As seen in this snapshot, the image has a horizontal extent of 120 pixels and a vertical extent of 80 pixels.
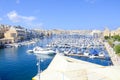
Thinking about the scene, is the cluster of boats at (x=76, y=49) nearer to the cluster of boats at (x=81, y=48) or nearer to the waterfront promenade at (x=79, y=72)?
the cluster of boats at (x=81, y=48)

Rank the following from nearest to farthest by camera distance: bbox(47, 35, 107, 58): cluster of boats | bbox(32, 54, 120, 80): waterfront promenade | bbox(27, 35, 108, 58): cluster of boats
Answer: bbox(32, 54, 120, 80): waterfront promenade → bbox(47, 35, 107, 58): cluster of boats → bbox(27, 35, 108, 58): cluster of boats

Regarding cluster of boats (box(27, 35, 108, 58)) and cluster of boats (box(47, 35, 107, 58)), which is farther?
cluster of boats (box(27, 35, 108, 58))

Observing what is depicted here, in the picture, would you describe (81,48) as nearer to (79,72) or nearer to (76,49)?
(76,49)

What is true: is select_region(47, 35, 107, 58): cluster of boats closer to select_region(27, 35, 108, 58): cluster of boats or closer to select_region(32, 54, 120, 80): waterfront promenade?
select_region(27, 35, 108, 58): cluster of boats

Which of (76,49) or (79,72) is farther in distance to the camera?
(76,49)

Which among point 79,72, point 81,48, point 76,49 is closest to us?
point 79,72

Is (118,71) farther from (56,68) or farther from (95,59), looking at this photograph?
(95,59)

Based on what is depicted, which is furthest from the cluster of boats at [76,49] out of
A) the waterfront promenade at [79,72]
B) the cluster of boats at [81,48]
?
the waterfront promenade at [79,72]

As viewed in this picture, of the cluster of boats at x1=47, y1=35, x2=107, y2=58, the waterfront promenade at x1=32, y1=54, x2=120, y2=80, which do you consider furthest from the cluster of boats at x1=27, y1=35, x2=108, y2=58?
the waterfront promenade at x1=32, y1=54, x2=120, y2=80

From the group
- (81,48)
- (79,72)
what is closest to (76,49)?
(81,48)

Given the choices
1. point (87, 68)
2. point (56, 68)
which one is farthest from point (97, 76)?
point (56, 68)

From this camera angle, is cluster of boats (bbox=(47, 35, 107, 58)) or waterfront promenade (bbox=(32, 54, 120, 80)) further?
cluster of boats (bbox=(47, 35, 107, 58))

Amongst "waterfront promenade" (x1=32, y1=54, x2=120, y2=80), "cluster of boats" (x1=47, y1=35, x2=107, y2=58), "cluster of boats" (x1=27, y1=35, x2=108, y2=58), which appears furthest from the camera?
"cluster of boats" (x1=27, y1=35, x2=108, y2=58)

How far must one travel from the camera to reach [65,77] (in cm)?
2336
